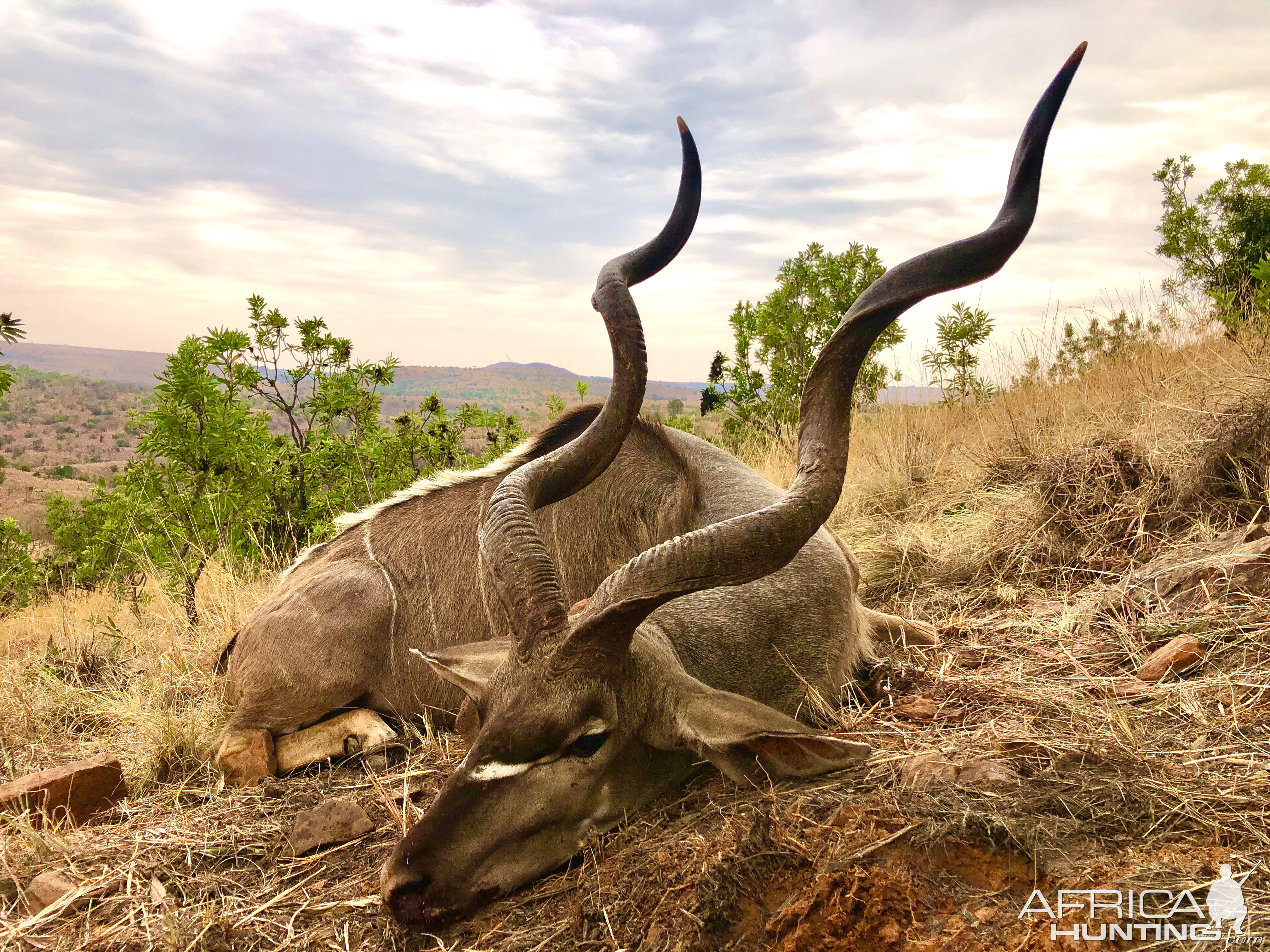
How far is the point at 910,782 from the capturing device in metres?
2.66

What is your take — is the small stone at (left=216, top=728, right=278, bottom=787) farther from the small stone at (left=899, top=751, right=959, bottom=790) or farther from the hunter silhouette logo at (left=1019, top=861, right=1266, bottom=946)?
the hunter silhouette logo at (left=1019, top=861, right=1266, bottom=946)

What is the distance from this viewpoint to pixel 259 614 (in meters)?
4.78

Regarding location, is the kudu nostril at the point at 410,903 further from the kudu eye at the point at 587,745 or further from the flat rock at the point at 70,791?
the flat rock at the point at 70,791

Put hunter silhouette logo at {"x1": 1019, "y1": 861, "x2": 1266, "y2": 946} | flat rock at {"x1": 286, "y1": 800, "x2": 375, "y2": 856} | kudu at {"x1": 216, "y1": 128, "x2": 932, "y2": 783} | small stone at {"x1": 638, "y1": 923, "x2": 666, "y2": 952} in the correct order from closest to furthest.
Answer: hunter silhouette logo at {"x1": 1019, "y1": 861, "x2": 1266, "y2": 946} < small stone at {"x1": 638, "y1": 923, "x2": 666, "y2": 952} < flat rock at {"x1": 286, "y1": 800, "x2": 375, "y2": 856} < kudu at {"x1": 216, "y1": 128, "x2": 932, "y2": 783}

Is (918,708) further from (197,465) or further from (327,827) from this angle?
(197,465)

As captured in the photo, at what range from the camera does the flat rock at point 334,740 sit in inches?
167

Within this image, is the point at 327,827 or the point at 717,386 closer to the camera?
the point at 327,827

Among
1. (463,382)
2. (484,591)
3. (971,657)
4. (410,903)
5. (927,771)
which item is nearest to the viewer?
(410,903)

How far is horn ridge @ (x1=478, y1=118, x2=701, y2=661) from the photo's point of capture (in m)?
2.78

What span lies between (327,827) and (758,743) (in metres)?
1.86

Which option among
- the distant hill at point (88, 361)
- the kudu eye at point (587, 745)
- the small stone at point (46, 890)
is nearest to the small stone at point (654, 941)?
the kudu eye at point (587, 745)

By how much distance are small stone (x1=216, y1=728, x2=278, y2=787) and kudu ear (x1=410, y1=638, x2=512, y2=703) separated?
1460mm

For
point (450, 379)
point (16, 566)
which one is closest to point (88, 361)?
point (450, 379)

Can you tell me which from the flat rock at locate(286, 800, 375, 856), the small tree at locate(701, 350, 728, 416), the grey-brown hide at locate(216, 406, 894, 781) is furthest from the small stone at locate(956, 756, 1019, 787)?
the small tree at locate(701, 350, 728, 416)
